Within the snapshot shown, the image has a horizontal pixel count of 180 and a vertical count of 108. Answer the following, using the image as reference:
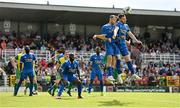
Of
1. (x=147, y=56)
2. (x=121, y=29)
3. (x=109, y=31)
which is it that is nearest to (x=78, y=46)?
(x=147, y=56)

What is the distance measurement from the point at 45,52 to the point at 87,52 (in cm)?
408

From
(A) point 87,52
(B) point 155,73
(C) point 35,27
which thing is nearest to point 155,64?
(B) point 155,73

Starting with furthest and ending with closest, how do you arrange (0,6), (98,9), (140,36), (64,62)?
(140,36), (98,9), (0,6), (64,62)

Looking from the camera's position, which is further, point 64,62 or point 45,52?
point 45,52

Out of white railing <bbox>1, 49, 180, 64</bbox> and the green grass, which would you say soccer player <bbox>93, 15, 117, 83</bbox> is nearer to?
the green grass

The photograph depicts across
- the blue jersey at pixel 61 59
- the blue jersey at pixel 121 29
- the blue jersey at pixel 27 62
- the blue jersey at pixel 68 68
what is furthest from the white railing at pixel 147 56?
the blue jersey at pixel 121 29

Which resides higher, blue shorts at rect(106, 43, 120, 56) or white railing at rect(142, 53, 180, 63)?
white railing at rect(142, 53, 180, 63)

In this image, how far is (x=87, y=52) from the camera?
42.7m

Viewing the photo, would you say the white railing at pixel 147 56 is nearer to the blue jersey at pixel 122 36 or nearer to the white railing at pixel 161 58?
the white railing at pixel 161 58

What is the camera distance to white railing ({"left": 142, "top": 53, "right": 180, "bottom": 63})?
43.9 metres

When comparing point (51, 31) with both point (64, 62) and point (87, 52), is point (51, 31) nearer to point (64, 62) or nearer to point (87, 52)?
point (87, 52)

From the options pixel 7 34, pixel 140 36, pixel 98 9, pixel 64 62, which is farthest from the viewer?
pixel 140 36

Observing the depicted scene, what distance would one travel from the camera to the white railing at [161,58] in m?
43.9

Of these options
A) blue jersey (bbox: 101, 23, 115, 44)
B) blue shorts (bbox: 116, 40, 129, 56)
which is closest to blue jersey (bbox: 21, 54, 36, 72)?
blue jersey (bbox: 101, 23, 115, 44)
